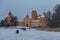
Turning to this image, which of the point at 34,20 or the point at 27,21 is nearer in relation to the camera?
the point at 27,21

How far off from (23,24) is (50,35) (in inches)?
84.6

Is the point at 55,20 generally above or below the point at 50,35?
above

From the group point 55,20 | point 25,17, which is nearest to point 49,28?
point 55,20

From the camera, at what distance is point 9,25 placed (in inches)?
289

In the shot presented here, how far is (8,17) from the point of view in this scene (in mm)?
7344

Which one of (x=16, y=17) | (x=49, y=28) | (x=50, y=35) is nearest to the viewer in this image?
(x=16, y=17)

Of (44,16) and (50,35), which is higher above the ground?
(44,16)

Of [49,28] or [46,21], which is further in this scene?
[49,28]

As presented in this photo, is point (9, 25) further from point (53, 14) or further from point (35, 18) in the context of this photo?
point (53, 14)

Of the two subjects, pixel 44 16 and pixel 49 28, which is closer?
pixel 44 16

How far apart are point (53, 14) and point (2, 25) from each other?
1.38 m

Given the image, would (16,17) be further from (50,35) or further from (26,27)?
(50,35)

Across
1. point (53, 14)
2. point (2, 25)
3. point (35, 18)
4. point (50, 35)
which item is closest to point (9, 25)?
point (2, 25)

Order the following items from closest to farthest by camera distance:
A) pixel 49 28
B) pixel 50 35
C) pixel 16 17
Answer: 1. pixel 16 17
2. pixel 49 28
3. pixel 50 35
